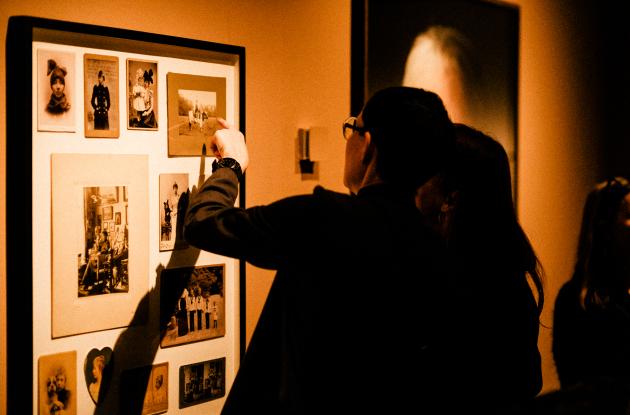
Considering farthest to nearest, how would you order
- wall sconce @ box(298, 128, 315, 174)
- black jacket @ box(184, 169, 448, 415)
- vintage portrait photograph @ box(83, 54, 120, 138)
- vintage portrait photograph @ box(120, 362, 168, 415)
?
wall sconce @ box(298, 128, 315, 174) < vintage portrait photograph @ box(120, 362, 168, 415) < vintage portrait photograph @ box(83, 54, 120, 138) < black jacket @ box(184, 169, 448, 415)

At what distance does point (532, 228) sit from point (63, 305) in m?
1.98

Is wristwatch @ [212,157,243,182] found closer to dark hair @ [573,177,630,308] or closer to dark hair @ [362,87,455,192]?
dark hair @ [362,87,455,192]

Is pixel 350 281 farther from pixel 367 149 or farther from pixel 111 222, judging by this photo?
pixel 111 222

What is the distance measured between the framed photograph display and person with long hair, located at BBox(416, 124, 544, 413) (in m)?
0.58

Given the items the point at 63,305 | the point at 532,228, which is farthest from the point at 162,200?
the point at 532,228

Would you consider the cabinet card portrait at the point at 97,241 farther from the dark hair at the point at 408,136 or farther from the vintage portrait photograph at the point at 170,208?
the dark hair at the point at 408,136

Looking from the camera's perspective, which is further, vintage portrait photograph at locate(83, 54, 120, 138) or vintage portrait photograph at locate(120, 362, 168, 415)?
vintage portrait photograph at locate(120, 362, 168, 415)

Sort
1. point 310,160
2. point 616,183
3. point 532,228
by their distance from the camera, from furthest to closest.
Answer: point 532,228
point 616,183
point 310,160

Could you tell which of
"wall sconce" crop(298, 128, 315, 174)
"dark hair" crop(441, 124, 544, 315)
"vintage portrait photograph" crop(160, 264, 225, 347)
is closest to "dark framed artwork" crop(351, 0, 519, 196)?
"wall sconce" crop(298, 128, 315, 174)

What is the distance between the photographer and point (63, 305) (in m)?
1.35

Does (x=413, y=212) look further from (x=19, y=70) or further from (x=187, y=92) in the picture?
(x=19, y=70)

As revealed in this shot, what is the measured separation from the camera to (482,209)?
1515 millimetres

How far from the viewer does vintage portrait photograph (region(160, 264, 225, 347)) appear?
5.00 ft

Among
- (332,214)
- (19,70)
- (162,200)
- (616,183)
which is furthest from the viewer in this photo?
(616,183)
